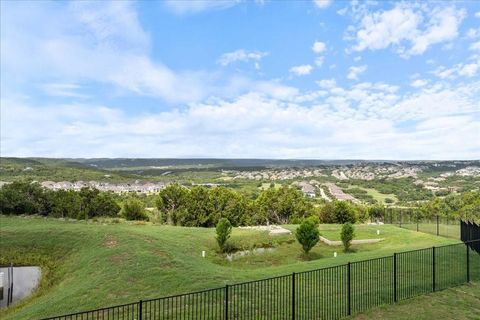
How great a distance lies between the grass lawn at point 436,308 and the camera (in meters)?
10.6

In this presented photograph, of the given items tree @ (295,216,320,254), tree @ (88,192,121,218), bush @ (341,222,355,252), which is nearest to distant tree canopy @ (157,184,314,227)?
tree @ (88,192,121,218)

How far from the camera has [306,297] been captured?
12.7 m

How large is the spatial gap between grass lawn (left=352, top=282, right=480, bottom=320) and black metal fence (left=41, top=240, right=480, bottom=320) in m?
0.43

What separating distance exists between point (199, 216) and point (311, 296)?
42197 millimetres

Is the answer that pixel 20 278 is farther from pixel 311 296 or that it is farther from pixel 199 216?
pixel 199 216

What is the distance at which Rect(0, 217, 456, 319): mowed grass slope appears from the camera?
48.4 feet

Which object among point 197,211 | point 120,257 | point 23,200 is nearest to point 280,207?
point 197,211

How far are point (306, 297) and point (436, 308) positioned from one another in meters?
4.07

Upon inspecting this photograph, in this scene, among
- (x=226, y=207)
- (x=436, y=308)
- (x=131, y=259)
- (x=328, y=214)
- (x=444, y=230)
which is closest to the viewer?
(x=436, y=308)

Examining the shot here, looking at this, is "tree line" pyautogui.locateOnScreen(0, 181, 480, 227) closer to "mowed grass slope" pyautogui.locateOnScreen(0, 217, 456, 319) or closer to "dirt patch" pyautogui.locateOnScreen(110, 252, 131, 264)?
"mowed grass slope" pyautogui.locateOnScreen(0, 217, 456, 319)

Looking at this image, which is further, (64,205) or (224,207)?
(224,207)

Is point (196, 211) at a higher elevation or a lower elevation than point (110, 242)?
lower

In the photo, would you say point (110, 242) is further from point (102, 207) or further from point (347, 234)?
point (102, 207)

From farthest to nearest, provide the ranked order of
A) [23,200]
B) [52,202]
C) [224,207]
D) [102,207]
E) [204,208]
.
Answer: [224,207], [204,208], [102,207], [52,202], [23,200]
